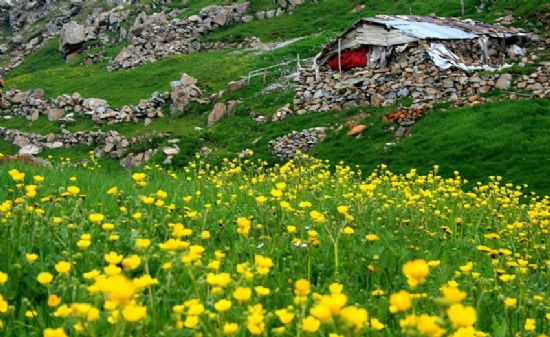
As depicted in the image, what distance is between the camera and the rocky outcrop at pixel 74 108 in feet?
107

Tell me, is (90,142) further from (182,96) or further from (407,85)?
(407,85)

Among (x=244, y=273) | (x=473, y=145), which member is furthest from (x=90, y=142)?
(x=244, y=273)

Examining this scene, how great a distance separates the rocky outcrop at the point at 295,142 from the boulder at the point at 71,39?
48.6 meters

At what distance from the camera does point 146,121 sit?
31547mm

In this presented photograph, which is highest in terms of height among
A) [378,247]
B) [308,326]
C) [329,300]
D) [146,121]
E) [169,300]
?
[329,300]

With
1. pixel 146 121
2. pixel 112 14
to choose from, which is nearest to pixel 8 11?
pixel 112 14

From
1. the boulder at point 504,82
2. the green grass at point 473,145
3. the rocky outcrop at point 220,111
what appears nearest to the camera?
the green grass at point 473,145

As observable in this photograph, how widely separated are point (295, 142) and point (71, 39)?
49.9 m

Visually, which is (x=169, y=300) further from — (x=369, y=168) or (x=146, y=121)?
(x=146, y=121)

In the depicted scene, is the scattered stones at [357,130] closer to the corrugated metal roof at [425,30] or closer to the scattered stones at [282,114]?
the scattered stones at [282,114]

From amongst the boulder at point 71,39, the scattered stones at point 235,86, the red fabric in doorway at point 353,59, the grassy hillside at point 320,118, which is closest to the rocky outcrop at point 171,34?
the grassy hillside at point 320,118

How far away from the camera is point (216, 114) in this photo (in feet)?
96.1

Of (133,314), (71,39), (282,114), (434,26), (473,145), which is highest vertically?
(133,314)

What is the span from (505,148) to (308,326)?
17.9 metres
